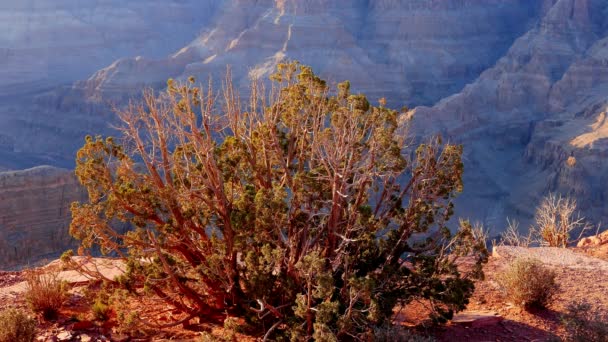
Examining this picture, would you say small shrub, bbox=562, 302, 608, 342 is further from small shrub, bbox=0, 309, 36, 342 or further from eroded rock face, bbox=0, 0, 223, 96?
eroded rock face, bbox=0, 0, 223, 96

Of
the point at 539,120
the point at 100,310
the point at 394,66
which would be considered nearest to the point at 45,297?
the point at 100,310

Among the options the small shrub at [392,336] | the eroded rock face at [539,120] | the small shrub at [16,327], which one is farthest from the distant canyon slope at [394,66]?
the small shrub at [16,327]

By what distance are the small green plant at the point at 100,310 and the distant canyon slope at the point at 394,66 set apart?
37.3 metres

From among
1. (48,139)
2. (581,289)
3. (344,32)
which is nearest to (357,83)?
(344,32)

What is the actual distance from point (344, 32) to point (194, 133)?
73780mm

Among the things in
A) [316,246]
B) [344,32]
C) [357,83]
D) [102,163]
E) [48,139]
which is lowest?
[316,246]

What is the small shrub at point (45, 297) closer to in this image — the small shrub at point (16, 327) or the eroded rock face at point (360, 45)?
the small shrub at point (16, 327)

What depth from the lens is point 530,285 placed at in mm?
7215

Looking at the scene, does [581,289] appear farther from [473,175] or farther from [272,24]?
[272,24]

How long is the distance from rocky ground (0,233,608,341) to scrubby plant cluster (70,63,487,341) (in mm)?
378

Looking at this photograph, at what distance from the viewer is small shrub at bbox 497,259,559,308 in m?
7.25

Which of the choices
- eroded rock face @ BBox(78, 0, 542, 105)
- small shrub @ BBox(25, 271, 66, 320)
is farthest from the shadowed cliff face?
small shrub @ BBox(25, 271, 66, 320)

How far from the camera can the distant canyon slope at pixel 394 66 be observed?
51.5 metres

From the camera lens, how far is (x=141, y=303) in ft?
23.1
